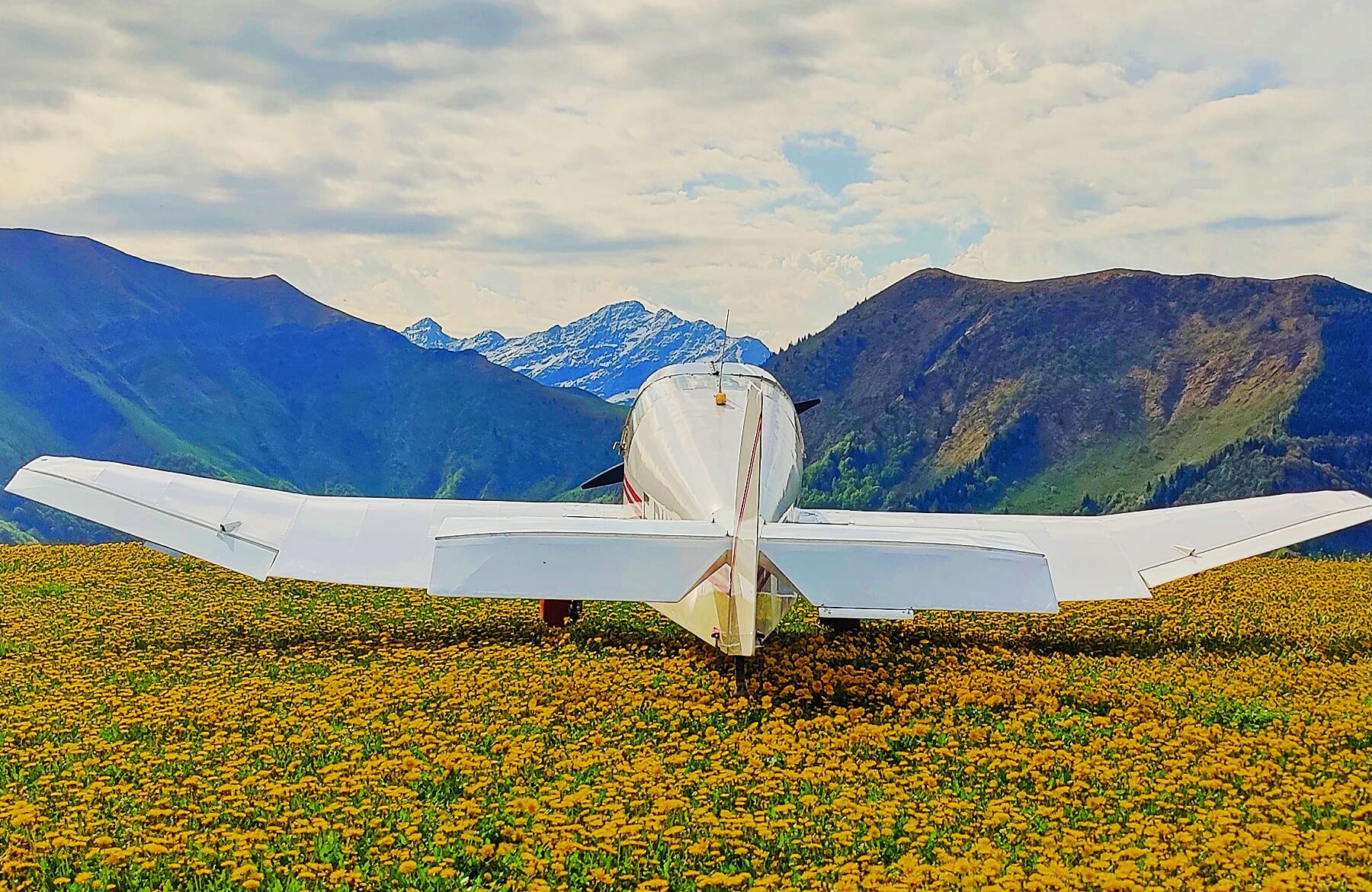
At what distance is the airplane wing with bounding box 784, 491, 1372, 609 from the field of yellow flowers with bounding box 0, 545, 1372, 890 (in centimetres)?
78

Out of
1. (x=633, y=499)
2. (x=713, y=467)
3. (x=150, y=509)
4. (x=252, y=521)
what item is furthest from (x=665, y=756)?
(x=150, y=509)

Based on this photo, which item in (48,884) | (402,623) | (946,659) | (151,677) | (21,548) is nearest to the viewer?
(48,884)

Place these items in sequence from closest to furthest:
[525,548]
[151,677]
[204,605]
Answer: [525,548] < [151,677] < [204,605]

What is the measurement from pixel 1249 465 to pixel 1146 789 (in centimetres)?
15927

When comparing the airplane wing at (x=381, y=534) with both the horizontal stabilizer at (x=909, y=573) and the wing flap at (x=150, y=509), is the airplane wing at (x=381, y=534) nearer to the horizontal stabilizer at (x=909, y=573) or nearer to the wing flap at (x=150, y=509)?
the wing flap at (x=150, y=509)

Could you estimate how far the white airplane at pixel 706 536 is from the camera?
389 inches

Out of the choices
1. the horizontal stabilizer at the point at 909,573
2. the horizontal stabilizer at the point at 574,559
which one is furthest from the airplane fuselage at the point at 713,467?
the horizontal stabilizer at the point at 909,573

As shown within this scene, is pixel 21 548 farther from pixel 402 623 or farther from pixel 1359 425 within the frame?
pixel 1359 425

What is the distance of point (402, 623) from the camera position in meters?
15.7

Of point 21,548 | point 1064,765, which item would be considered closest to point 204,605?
point 21,548

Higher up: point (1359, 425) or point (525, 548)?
point (1359, 425)

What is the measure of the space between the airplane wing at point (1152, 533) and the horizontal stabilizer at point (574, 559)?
4.73 metres

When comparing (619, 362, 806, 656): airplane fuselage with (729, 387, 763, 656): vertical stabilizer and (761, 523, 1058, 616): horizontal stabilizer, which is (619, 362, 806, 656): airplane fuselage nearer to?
(729, 387, 763, 656): vertical stabilizer

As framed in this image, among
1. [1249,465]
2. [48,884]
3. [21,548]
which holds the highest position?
[1249,465]
